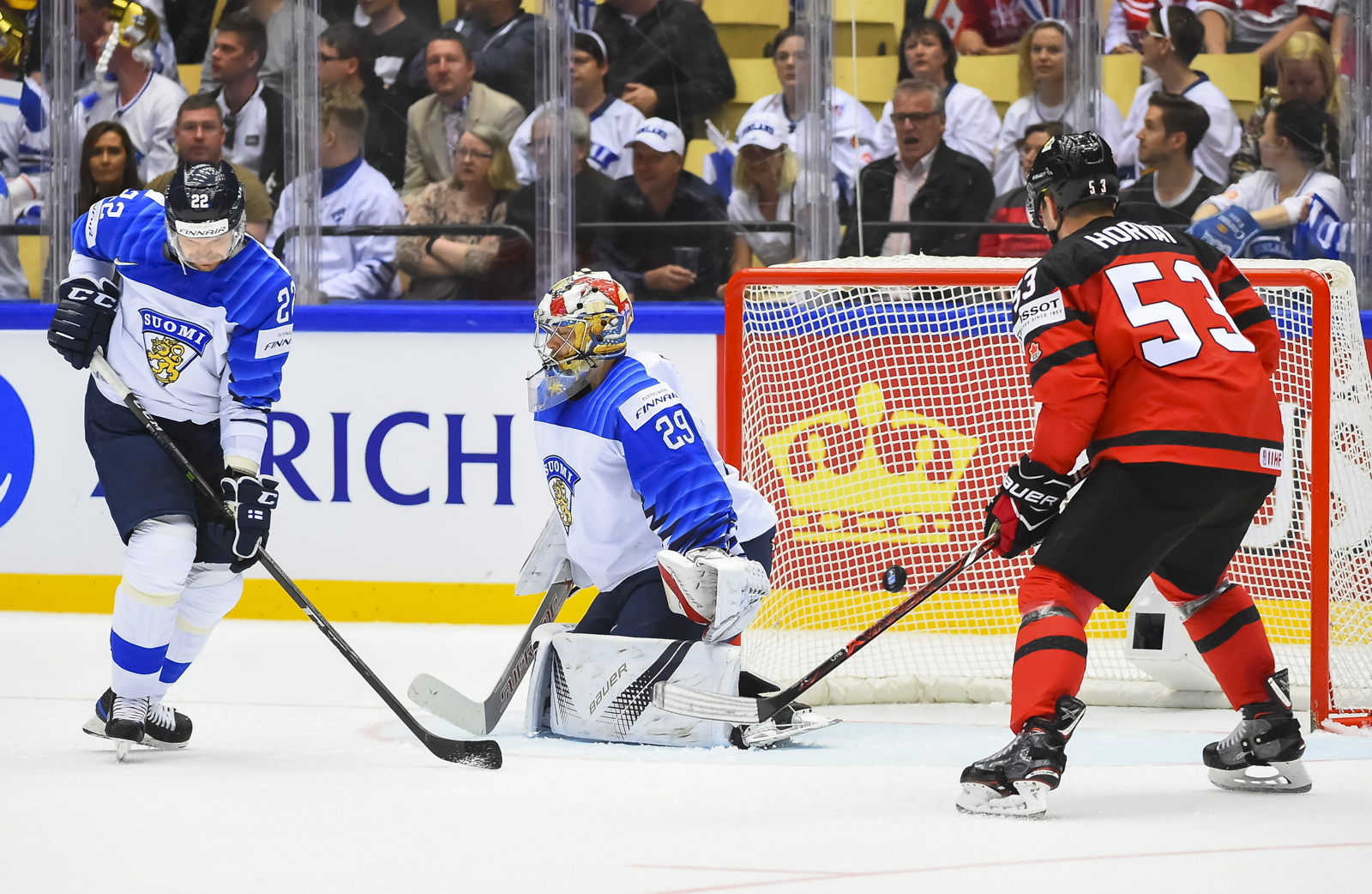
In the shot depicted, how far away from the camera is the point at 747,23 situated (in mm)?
5223

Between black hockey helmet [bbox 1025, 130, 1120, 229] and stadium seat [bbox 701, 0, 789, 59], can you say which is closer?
black hockey helmet [bbox 1025, 130, 1120, 229]

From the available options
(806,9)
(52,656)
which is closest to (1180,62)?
(806,9)

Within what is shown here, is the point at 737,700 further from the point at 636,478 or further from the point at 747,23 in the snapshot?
the point at 747,23

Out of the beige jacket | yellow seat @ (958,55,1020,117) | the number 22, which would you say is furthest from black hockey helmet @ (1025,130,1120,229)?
the beige jacket

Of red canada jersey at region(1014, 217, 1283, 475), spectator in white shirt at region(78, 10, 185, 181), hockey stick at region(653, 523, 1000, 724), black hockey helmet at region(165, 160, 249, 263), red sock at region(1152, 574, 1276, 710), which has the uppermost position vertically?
spectator in white shirt at region(78, 10, 185, 181)

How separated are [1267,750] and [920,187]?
2730 millimetres

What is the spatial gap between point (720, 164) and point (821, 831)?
10.2 ft

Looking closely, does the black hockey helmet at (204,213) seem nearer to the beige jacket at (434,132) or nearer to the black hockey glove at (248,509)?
the black hockey glove at (248,509)

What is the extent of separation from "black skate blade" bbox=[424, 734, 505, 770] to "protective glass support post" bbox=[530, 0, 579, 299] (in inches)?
93.5

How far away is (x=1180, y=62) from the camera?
5.08m

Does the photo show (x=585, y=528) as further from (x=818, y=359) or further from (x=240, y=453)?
(x=818, y=359)

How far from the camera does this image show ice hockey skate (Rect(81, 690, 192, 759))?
308 centimetres

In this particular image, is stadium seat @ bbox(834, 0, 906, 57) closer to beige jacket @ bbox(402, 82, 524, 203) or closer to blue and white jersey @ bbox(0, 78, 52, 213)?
beige jacket @ bbox(402, 82, 524, 203)

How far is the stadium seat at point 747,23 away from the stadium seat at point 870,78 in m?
0.22
